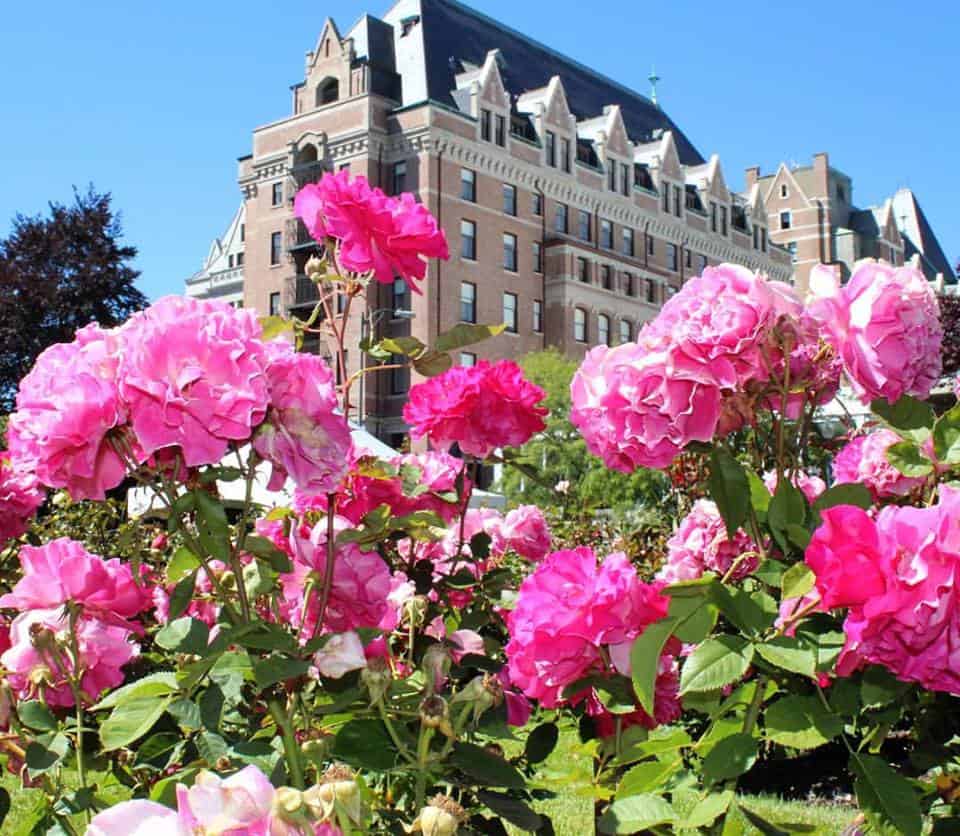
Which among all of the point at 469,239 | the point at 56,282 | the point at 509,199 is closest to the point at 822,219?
the point at 509,199

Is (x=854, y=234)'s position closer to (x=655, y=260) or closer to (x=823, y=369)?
(x=655, y=260)

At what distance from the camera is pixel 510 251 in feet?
118

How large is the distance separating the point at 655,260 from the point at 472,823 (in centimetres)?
4139

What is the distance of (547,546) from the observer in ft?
9.37

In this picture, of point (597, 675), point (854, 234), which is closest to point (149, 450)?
point (597, 675)

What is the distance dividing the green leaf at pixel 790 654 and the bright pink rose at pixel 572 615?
0.89ft

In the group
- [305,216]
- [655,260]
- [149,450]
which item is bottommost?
[149,450]

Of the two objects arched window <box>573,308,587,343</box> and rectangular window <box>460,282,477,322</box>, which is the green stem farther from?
arched window <box>573,308,587,343</box>

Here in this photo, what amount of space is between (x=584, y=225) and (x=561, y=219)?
1.25m

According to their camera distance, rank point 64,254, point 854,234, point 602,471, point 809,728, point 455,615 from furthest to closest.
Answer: point 854,234 → point 64,254 → point 602,471 → point 455,615 → point 809,728

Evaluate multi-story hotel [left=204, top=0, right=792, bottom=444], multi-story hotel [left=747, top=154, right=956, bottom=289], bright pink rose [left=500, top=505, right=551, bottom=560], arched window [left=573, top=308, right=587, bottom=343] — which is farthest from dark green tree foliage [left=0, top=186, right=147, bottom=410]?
→ multi-story hotel [left=747, top=154, right=956, bottom=289]

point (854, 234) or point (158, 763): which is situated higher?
point (854, 234)

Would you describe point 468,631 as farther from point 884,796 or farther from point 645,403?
point 884,796

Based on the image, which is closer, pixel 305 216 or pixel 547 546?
pixel 305 216
